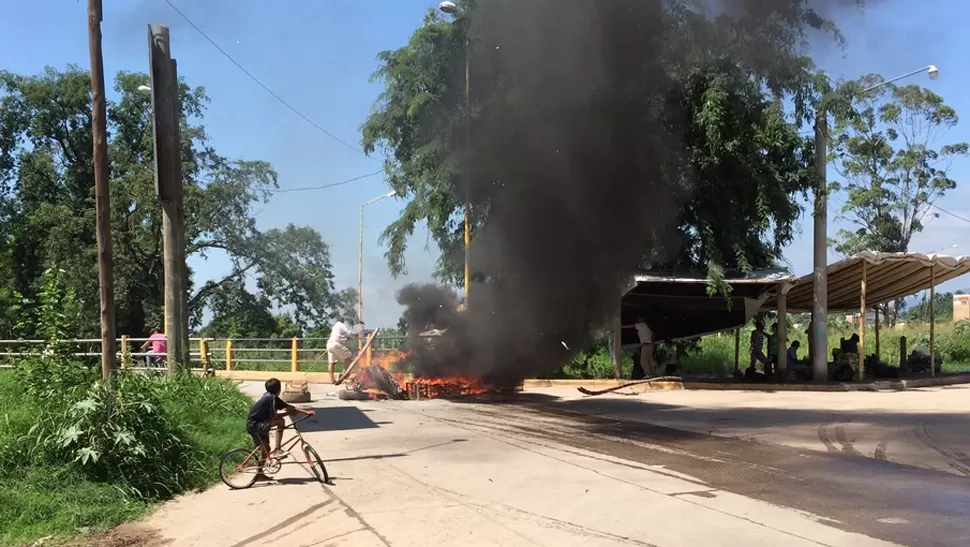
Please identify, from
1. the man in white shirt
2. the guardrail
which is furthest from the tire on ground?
the guardrail

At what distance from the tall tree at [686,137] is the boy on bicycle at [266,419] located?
8.34m

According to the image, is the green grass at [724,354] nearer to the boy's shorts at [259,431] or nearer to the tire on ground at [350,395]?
the tire on ground at [350,395]

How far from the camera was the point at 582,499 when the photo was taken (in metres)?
6.03

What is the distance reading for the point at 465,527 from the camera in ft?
17.4

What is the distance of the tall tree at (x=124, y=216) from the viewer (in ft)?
89.8

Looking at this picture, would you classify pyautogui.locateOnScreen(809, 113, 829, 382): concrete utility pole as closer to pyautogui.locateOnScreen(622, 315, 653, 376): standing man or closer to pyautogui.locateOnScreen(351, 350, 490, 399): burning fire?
pyautogui.locateOnScreen(622, 315, 653, 376): standing man

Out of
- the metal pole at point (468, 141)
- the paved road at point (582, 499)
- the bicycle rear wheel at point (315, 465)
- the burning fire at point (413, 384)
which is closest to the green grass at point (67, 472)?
the paved road at point (582, 499)

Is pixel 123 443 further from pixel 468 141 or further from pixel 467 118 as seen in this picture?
pixel 467 118

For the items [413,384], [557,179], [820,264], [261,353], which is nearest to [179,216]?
[413,384]

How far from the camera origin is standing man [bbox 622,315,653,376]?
17.4m

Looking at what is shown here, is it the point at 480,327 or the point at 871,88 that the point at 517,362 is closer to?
the point at 480,327

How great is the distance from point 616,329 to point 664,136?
4328 millimetres

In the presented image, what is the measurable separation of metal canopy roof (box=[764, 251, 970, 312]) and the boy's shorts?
43.2 ft

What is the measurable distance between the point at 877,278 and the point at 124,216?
24.9 metres
